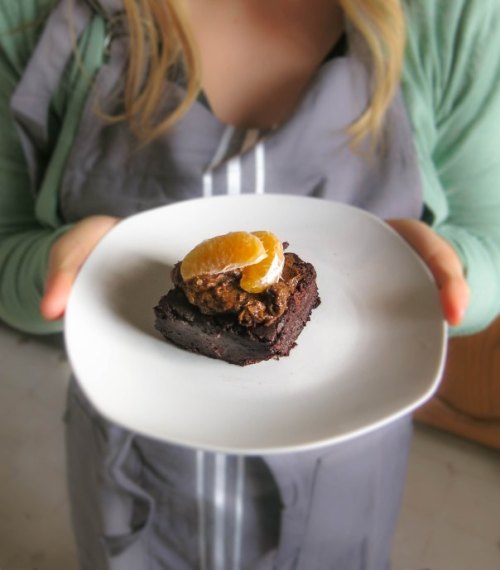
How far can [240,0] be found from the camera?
87 cm

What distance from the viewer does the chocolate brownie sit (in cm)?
62

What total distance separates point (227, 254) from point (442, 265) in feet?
0.83

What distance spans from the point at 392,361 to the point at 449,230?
357 mm

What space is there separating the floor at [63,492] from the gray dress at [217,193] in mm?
362

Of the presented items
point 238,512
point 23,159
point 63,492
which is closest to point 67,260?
point 23,159

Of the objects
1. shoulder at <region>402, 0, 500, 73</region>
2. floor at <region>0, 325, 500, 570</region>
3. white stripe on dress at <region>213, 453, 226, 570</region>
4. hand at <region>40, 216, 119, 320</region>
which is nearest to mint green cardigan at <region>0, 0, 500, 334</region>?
shoulder at <region>402, 0, 500, 73</region>

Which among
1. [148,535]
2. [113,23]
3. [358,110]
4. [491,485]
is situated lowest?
[491,485]

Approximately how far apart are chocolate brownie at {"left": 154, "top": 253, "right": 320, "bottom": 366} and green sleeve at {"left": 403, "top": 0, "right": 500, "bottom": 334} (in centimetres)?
33

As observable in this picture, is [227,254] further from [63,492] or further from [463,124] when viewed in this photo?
[63,492]

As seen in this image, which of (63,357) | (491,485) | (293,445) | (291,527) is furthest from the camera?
(63,357)

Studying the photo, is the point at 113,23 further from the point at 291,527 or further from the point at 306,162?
the point at 291,527

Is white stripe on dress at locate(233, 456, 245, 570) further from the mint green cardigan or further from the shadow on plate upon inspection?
the mint green cardigan

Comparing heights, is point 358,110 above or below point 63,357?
above

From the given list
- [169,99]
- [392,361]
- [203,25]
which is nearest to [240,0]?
[203,25]
